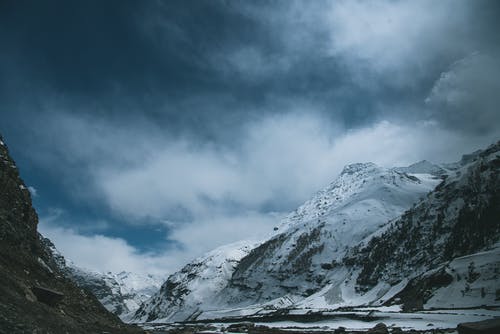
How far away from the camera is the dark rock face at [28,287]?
48.9 feet

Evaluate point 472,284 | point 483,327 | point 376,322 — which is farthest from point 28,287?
point 472,284

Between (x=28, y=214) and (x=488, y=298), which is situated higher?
(x=28, y=214)

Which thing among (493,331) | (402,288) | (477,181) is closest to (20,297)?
(493,331)

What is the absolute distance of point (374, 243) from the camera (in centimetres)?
17012

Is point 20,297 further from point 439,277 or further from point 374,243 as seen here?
point 374,243

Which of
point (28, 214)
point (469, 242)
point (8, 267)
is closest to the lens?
point (8, 267)

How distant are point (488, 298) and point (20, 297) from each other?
77.1 m

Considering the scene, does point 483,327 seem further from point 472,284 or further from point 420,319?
point 472,284

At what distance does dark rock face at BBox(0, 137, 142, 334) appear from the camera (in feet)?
48.9

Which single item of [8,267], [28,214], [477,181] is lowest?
[8,267]

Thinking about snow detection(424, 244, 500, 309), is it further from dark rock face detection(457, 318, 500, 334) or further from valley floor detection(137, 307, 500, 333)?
dark rock face detection(457, 318, 500, 334)

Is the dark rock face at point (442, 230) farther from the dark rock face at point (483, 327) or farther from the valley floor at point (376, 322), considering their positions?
the dark rock face at point (483, 327)

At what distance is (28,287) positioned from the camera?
67.4 ft

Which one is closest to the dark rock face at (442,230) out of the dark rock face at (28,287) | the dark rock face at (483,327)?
the dark rock face at (483,327)
